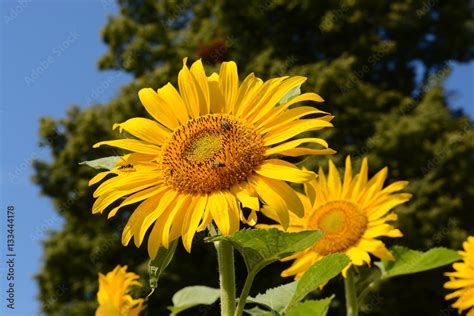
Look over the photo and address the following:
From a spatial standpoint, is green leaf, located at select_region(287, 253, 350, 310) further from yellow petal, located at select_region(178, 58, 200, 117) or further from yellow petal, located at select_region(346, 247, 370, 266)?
yellow petal, located at select_region(346, 247, 370, 266)

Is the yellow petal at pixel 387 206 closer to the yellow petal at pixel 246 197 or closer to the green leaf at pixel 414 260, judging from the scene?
the green leaf at pixel 414 260

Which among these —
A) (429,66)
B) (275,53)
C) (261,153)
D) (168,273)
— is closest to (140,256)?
(168,273)

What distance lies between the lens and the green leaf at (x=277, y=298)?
1735mm

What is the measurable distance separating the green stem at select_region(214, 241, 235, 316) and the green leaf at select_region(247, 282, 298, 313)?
280 millimetres

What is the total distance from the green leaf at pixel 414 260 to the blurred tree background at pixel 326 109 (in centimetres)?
1052

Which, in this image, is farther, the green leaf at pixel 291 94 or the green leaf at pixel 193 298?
the green leaf at pixel 193 298

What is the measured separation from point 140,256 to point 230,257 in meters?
13.7

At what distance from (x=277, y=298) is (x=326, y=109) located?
523 inches

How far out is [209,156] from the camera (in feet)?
5.47

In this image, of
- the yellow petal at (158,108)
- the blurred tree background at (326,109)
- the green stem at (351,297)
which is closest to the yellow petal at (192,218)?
the yellow petal at (158,108)

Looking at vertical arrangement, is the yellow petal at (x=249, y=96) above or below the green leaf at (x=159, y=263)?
above

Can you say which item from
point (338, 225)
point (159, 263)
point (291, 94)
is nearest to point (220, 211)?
point (159, 263)

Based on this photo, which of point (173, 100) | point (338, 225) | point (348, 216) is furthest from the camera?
point (348, 216)

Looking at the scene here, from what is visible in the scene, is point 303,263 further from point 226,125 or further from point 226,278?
point 226,278
